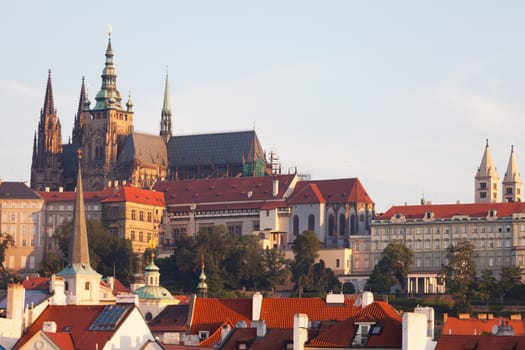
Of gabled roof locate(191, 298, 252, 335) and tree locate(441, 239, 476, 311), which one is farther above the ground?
tree locate(441, 239, 476, 311)

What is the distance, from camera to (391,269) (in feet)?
607

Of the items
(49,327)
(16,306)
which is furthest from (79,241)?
(49,327)

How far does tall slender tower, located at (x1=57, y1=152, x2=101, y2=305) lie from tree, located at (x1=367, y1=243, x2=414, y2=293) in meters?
54.1

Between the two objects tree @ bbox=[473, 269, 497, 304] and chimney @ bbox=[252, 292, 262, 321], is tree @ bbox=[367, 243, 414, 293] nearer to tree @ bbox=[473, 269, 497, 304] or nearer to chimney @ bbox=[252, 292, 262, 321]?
tree @ bbox=[473, 269, 497, 304]

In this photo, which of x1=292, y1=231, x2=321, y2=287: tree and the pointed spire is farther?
x1=292, y1=231, x2=321, y2=287: tree

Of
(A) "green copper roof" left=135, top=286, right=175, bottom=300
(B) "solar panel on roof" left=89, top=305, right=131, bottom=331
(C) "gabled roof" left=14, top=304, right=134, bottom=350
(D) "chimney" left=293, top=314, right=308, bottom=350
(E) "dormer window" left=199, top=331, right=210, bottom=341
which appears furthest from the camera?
(A) "green copper roof" left=135, top=286, right=175, bottom=300

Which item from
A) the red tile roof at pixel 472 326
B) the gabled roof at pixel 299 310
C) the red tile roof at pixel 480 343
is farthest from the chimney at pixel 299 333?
the red tile roof at pixel 472 326

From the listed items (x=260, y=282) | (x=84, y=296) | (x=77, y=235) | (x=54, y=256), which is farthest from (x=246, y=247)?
(x=84, y=296)

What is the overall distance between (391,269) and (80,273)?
222 feet

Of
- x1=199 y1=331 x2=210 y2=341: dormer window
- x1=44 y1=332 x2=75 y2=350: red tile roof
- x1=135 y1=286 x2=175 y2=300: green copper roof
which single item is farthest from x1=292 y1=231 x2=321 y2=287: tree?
x1=44 y1=332 x2=75 y2=350: red tile roof

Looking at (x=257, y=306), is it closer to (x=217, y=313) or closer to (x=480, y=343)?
(x=217, y=313)

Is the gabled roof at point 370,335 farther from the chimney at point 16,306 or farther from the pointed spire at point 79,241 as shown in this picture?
the pointed spire at point 79,241

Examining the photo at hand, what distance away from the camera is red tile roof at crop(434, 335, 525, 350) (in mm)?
60875

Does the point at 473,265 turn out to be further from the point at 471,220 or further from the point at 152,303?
the point at 152,303
